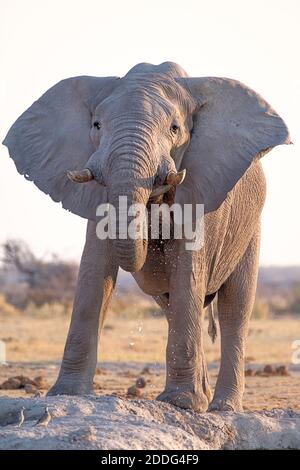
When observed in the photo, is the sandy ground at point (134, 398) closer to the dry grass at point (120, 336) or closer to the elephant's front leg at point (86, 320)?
the dry grass at point (120, 336)

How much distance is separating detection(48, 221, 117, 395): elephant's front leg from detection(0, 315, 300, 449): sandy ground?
0.47 metres

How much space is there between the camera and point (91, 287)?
9.12 m

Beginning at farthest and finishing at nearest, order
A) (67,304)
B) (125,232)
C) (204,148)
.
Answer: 1. (67,304)
2. (204,148)
3. (125,232)

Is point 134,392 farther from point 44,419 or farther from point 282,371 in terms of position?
point 44,419

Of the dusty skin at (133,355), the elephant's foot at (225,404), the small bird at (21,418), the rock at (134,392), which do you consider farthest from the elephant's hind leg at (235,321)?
the small bird at (21,418)

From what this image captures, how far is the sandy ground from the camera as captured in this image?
7.27 metres

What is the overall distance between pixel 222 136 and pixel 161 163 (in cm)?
103

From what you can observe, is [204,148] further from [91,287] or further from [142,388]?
[142,388]

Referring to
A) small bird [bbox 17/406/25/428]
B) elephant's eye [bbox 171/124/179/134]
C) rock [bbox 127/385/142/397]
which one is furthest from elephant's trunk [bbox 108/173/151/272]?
rock [bbox 127/385/142/397]

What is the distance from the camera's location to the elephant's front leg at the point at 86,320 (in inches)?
358

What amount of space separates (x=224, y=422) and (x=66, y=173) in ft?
6.36

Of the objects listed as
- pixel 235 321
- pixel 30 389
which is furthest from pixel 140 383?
pixel 235 321

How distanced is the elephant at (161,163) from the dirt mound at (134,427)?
1.72ft
